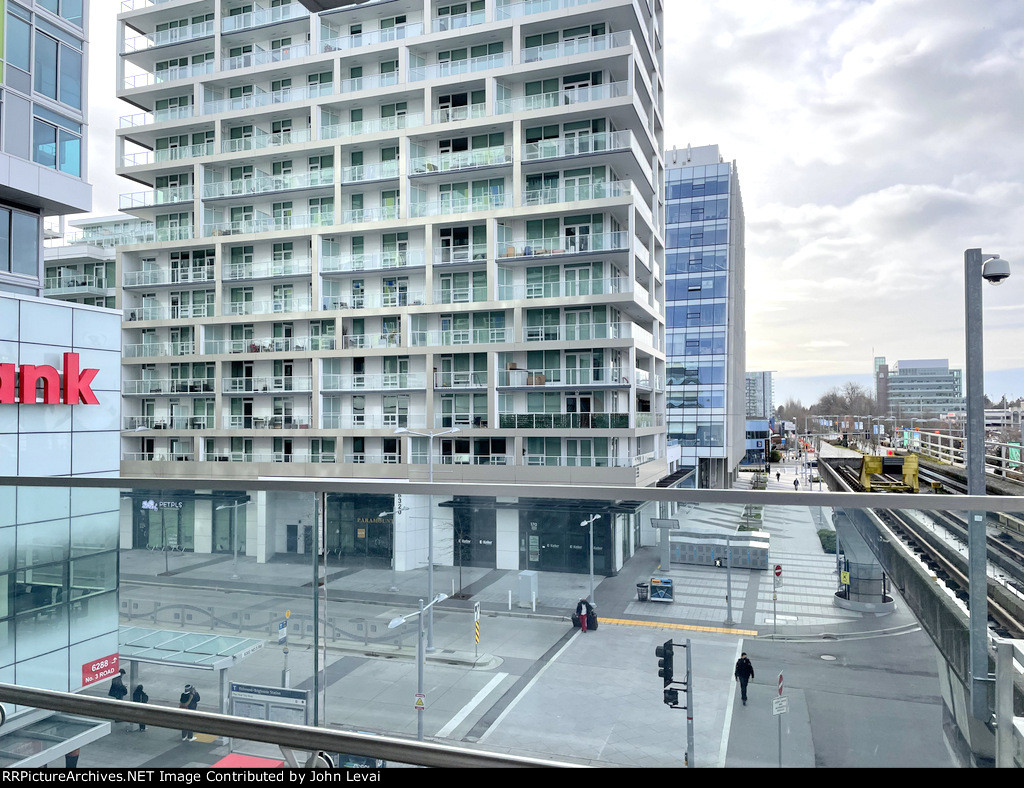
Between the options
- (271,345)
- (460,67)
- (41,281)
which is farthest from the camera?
(271,345)

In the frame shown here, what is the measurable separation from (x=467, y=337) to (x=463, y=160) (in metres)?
5.70

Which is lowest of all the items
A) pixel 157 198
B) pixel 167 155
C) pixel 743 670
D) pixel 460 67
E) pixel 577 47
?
pixel 743 670

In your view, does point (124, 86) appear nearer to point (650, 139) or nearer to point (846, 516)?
point (650, 139)

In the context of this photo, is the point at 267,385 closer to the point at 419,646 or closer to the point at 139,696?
the point at 139,696

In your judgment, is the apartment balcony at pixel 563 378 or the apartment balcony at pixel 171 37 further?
the apartment balcony at pixel 171 37

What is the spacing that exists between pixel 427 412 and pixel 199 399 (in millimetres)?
9056

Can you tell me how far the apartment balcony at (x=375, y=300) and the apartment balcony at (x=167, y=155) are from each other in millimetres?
7296

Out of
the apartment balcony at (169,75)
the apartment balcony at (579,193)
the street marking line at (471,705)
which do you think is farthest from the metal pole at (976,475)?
the apartment balcony at (169,75)

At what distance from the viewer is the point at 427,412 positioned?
21.8 m

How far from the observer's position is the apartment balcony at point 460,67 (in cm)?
2183

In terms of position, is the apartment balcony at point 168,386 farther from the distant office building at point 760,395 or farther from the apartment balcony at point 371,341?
the distant office building at point 760,395

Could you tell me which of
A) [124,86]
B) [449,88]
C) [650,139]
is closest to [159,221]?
[124,86]

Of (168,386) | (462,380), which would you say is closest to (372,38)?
(462,380)

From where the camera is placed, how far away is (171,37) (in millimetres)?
25750
